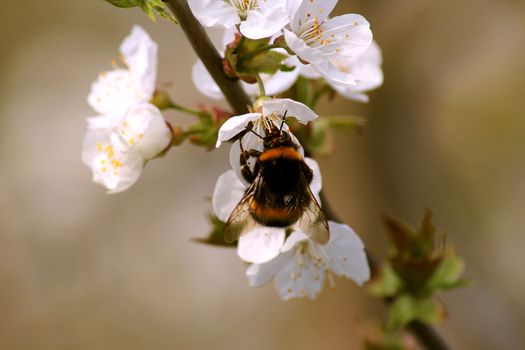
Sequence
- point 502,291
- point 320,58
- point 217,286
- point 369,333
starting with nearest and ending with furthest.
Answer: point 320,58 → point 369,333 → point 502,291 → point 217,286

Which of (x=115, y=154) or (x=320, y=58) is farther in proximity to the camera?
(x=115, y=154)

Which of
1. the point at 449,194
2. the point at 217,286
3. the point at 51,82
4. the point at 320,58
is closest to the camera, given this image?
the point at 320,58

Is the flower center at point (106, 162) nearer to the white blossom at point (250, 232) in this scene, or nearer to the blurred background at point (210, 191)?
the white blossom at point (250, 232)

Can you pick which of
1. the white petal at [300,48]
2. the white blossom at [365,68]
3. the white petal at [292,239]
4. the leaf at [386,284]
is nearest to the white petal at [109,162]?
the white petal at [292,239]

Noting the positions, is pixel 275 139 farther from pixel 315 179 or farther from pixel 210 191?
pixel 210 191

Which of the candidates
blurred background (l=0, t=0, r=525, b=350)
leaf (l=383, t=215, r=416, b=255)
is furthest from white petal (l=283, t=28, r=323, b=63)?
blurred background (l=0, t=0, r=525, b=350)

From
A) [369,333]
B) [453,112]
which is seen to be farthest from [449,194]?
[369,333]

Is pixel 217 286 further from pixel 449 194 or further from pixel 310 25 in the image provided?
pixel 310 25
